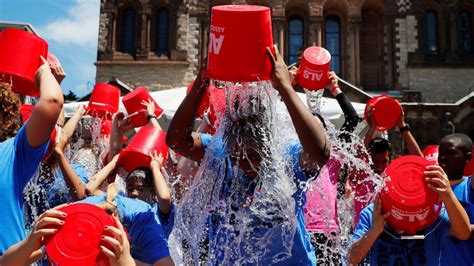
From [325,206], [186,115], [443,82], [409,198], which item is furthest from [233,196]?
[443,82]

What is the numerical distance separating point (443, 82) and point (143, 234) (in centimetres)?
2320

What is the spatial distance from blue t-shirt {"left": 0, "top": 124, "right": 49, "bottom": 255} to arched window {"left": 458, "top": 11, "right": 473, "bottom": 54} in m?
24.9

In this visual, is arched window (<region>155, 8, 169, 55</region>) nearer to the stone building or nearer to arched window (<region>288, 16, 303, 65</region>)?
the stone building

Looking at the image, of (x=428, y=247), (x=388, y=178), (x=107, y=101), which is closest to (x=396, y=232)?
(x=428, y=247)

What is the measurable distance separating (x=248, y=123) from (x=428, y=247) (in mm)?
1527

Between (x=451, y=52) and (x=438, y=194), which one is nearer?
(x=438, y=194)

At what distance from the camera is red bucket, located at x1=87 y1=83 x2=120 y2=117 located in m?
6.15

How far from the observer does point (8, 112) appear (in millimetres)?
2502

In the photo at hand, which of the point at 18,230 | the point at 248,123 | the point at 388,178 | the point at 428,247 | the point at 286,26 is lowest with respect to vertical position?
the point at 428,247

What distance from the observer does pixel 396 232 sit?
3.03 metres

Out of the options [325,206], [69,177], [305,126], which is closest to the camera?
[305,126]

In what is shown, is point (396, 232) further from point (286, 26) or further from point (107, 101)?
point (286, 26)

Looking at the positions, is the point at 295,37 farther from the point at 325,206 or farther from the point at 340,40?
the point at 325,206

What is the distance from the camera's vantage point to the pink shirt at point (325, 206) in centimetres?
389
